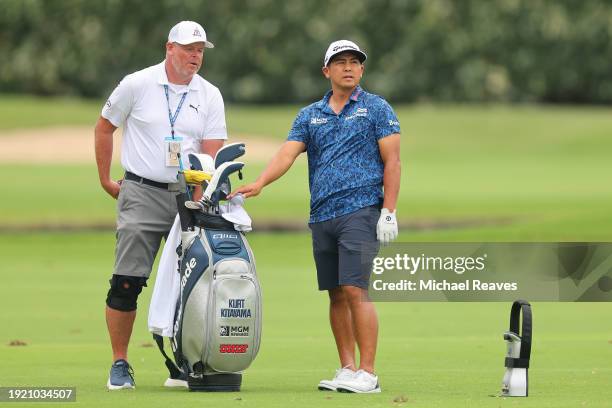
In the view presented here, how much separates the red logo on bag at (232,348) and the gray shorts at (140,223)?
879mm

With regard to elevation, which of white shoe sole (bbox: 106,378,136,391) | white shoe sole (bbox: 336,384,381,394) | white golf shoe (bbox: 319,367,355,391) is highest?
white golf shoe (bbox: 319,367,355,391)

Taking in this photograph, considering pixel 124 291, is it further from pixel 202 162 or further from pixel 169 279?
pixel 202 162

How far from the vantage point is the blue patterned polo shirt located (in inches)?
340

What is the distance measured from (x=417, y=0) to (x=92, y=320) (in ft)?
158

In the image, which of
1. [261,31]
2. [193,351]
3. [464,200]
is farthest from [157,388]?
[261,31]

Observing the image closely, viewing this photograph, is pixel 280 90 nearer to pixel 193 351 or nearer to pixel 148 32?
pixel 148 32

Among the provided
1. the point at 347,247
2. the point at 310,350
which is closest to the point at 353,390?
the point at 347,247

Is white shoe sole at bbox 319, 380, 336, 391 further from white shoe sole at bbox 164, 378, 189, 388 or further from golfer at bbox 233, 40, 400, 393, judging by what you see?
white shoe sole at bbox 164, 378, 189, 388

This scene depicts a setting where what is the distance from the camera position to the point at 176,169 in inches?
353

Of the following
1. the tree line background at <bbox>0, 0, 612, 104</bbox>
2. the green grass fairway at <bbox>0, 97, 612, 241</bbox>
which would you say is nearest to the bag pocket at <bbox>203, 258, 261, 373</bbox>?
the green grass fairway at <bbox>0, 97, 612, 241</bbox>

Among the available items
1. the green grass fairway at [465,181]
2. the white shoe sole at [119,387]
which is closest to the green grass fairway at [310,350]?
the white shoe sole at [119,387]

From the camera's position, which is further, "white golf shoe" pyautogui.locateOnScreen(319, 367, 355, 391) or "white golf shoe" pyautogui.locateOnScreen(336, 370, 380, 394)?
"white golf shoe" pyautogui.locateOnScreen(319, 367, 355, 391)

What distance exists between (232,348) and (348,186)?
3.82 ft

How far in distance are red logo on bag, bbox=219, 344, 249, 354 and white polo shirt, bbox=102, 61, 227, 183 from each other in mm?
1187
